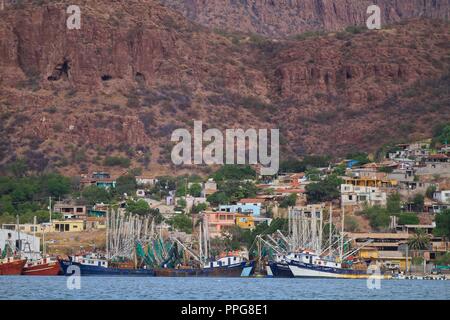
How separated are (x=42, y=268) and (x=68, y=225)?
24.5 metres

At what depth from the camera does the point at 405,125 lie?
19800 cm

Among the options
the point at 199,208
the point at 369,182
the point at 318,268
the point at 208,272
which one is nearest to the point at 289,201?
the point at 199,208

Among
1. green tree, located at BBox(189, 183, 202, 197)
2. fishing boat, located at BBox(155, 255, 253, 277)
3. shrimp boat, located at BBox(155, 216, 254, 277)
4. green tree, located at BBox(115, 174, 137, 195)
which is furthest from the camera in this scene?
green tree, located at BBox(115, 174, 137, 195)

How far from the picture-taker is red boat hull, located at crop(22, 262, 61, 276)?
129m

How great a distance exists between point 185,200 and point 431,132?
42.8 metres

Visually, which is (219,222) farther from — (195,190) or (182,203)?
(195,190)

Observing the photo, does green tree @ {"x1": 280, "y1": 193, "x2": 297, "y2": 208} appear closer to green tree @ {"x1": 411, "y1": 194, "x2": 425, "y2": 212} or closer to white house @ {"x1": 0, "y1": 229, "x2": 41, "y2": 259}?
green tree @ {"x1": 411, "y1": 194, "x2": 425, "y2": 212}

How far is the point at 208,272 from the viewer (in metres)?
128

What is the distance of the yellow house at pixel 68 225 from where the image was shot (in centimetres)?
15262

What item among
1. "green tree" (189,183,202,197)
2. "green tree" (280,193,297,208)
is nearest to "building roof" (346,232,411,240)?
"green tree" (280,193,297,208)

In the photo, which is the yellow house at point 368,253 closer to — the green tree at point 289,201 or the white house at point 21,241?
the green tree at point 289,201

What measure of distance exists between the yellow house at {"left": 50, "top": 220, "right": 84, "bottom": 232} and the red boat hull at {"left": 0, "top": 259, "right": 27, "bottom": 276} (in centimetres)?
2355

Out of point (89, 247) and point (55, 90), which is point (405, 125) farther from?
point (89, 247)
